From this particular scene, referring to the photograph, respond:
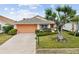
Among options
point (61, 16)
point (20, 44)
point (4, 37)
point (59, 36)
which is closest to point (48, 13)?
point (61, 16)

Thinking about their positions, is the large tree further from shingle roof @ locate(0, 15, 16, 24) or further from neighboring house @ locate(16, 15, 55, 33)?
shingle roof @ locate(0, 15, 16, 24)

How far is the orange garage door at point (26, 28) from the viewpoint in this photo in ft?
13.1

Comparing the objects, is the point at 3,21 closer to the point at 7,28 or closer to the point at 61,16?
the point at 7,28

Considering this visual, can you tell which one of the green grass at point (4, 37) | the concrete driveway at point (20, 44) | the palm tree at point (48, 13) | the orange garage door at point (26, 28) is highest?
the palm tree at point (48, 13)

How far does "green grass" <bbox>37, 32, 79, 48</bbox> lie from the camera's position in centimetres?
392

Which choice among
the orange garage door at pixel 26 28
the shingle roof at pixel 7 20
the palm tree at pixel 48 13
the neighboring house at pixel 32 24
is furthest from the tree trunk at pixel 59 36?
the shingle roof at pixel 7 20

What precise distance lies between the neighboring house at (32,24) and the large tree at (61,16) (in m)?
0.09

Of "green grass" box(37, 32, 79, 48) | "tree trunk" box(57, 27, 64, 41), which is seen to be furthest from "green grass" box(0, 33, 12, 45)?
"tree trunk" box(57, 27, 64, 41)

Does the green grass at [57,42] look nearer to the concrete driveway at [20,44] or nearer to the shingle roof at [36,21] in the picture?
the concrete driveway at [20,44]

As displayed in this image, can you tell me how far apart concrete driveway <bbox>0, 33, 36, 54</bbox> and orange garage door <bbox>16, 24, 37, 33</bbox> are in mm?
64

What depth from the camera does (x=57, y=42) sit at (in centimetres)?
394

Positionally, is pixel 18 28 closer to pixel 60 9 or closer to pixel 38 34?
pixel 38 34
